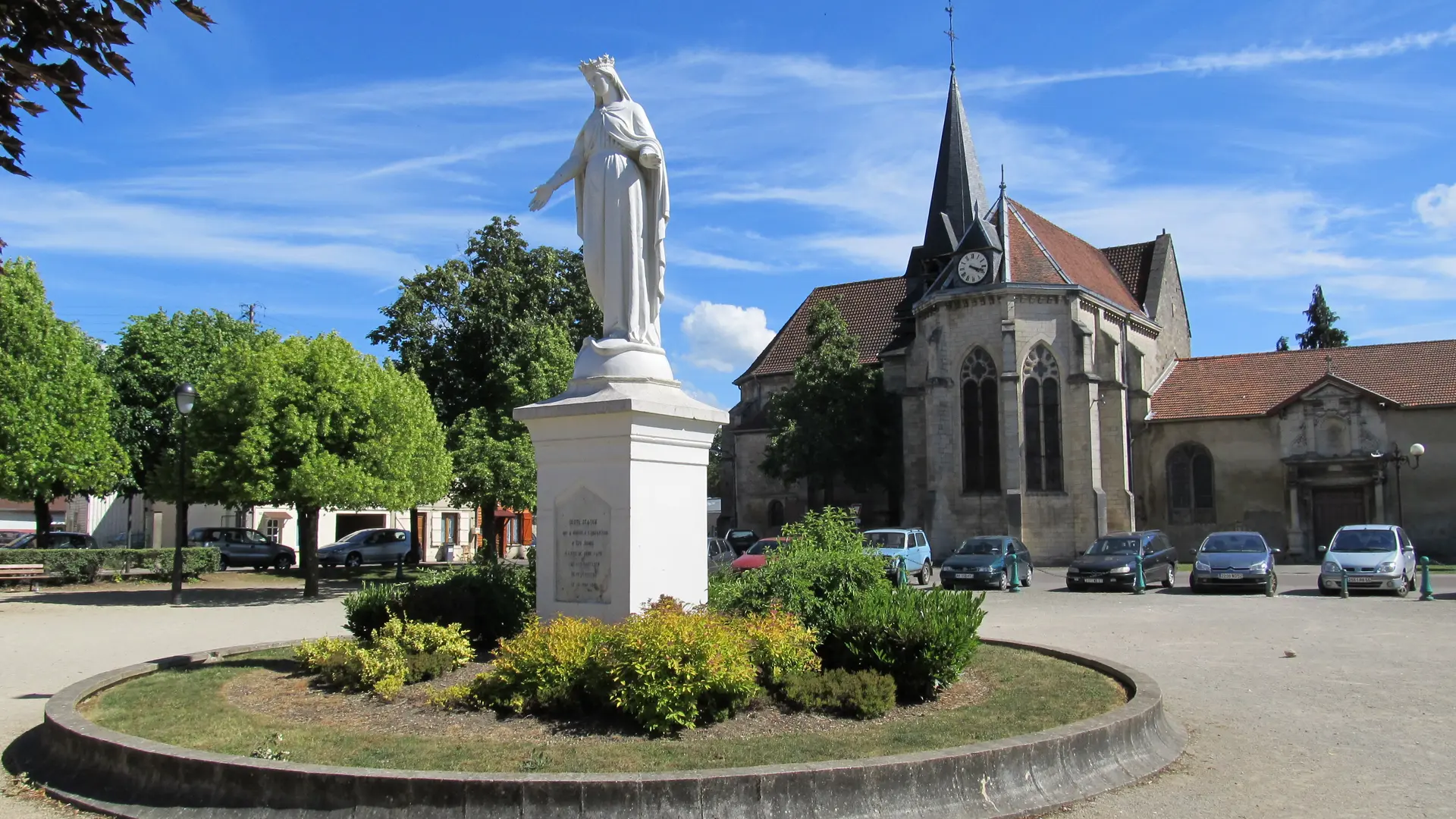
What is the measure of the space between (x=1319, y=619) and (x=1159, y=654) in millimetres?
6058

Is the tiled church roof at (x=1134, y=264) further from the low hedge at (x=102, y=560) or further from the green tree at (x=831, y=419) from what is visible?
the low hedge at (x=102, y=560)

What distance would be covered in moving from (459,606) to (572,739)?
317 centimetres

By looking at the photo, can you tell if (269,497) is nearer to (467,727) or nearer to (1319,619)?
(467,727)

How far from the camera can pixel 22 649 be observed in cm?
1441

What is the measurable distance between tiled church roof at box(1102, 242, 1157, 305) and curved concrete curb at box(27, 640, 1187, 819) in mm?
43132

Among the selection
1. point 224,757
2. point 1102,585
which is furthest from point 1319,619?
point 224,757

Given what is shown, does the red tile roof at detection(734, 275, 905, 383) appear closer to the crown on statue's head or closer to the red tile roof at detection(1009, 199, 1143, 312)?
the red tile roof at detection(1009, 199, 1143, 312)

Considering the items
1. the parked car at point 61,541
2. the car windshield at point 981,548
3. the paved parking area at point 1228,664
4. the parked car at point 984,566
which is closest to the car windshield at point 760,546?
the parked car at point 984,566

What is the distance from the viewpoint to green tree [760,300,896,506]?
41125 mm

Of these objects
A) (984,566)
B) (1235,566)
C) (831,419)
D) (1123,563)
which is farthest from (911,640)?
(831,419)

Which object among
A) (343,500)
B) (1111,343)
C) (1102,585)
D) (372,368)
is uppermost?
(1111,343)

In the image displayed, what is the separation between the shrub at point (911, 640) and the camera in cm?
796

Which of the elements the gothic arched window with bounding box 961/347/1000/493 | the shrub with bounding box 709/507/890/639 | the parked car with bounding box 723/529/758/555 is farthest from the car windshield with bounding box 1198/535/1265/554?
the parked car with bounding box 723/529/758/555

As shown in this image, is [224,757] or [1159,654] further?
[1159,654]
